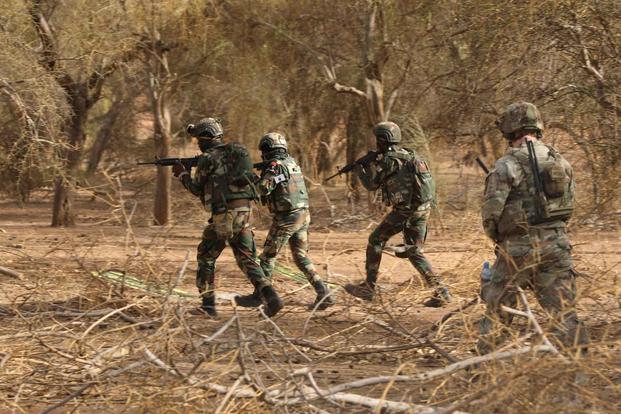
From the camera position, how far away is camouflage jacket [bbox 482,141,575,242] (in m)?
5.53

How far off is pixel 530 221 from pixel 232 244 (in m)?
3.40

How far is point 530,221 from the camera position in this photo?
5559 mm

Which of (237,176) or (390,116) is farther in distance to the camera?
(390,116)

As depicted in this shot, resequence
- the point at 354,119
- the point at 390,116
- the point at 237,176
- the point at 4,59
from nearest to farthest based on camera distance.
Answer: the point at 237,176 < the point at 4,59 < the point at 390,116 < the point at 354,119

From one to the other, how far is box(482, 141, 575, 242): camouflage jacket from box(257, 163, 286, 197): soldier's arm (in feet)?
9.99

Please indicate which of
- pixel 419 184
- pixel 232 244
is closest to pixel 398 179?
pixel 419 184

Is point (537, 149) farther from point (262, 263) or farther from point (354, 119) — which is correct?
point (354, 119)

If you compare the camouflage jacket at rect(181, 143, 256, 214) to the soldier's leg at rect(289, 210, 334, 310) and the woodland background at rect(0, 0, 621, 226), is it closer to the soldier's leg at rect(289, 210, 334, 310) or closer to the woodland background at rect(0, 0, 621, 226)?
the soldier's leg at rect(289, 210, 334, 310)

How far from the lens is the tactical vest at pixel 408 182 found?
8602mm

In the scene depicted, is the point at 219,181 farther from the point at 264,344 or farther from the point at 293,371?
the point at 293,371

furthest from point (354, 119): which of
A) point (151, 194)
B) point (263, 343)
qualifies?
point (263, 343)

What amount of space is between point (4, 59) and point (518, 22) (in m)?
5.73

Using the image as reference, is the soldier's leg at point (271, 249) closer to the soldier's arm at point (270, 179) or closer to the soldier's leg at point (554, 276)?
the soldier's arm at point (270, 179)

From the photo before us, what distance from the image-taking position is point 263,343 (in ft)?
16.6
